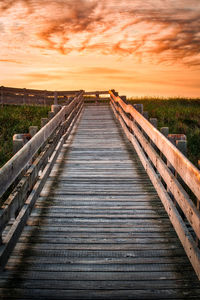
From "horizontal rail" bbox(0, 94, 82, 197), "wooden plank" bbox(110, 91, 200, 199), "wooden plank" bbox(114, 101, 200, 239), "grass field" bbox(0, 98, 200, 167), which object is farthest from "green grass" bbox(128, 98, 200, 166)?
"horizontal rail" bbox(0, 94, 82, 197)

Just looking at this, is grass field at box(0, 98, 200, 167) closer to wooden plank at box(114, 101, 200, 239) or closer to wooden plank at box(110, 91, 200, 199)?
wooden plank at box(110, 91, 200, 199)

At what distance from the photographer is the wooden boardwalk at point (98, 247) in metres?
2.95

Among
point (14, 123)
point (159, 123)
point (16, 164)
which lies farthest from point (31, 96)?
point (16, 164)

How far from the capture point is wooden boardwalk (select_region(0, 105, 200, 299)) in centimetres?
295

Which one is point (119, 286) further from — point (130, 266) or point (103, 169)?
point (103, 169)

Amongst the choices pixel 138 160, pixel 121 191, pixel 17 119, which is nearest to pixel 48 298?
pixel 121 191

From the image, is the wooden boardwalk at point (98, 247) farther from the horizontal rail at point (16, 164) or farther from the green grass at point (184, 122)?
the green grass at point (184, 122)

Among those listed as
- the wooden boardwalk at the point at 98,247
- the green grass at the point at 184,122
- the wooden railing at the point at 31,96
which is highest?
the wooden railing at the point at 31,96

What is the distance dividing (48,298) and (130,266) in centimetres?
92

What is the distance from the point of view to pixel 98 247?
144 inches

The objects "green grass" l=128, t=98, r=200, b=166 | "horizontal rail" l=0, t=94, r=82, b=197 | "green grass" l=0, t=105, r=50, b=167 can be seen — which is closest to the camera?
"horizontal rail" l=0, t=94, r=82, b=197

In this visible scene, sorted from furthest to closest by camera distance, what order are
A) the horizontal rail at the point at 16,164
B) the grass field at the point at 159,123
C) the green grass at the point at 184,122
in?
the green grass at the point at 184,122
the grass field at the point at 159,123
the horizontal rail at the point at 16,164

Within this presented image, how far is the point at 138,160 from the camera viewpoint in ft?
25.2

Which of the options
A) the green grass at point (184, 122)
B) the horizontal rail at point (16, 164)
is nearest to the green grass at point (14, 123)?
the green grass at point (184, 122)
